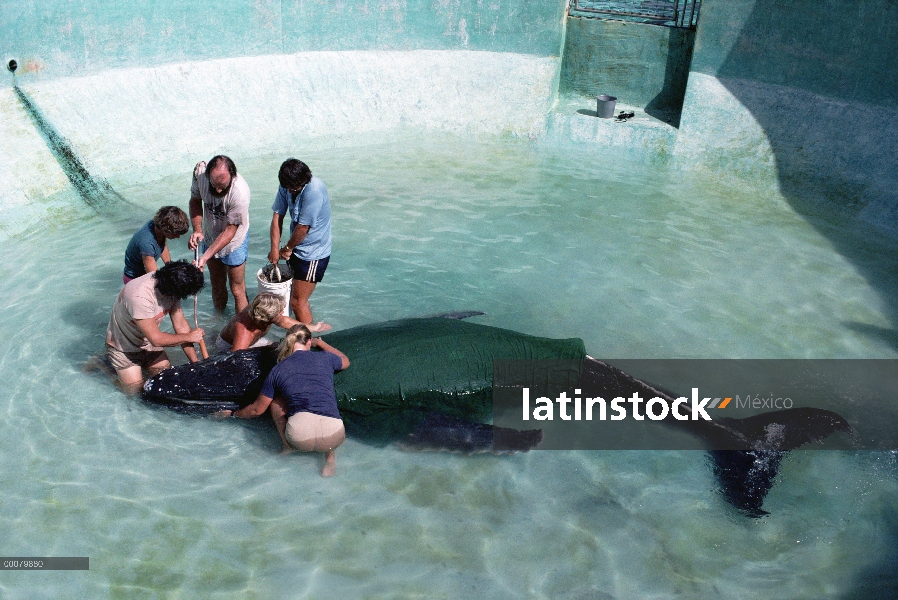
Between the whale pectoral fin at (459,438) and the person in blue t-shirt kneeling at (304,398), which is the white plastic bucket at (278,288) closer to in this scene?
the person in blue t-shirt kneeling at (304,398)

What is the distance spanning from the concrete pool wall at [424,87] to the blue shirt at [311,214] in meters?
4.43

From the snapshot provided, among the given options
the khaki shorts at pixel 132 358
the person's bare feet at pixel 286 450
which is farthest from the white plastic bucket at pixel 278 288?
the person's bare feet at pixel 286 450

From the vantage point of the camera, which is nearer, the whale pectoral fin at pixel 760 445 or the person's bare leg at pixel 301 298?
the whale pectoral fin at pixel 760 445

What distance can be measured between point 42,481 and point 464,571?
9.91 feet

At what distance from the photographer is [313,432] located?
5152mm

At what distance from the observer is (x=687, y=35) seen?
12102 millimetres

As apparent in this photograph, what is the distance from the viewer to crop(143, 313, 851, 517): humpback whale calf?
540 centimetres

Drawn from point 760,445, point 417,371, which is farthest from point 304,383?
point 760,445

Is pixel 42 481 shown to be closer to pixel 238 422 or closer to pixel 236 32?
pixel 238 422

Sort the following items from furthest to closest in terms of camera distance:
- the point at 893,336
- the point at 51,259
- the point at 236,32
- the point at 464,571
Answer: the point at 236,32 → the point at 51,259 → the point at 893,336 → the point at 464,571

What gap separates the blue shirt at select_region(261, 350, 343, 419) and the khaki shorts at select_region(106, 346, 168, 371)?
1.27 metres

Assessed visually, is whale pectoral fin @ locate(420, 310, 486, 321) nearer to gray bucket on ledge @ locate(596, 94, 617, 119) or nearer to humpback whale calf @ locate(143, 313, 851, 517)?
humpback whale calf @ locate(143, 313, 851, 517)

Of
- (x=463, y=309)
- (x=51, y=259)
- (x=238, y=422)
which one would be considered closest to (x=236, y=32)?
(x=51, y=259)

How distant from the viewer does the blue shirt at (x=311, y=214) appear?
20.1ft
